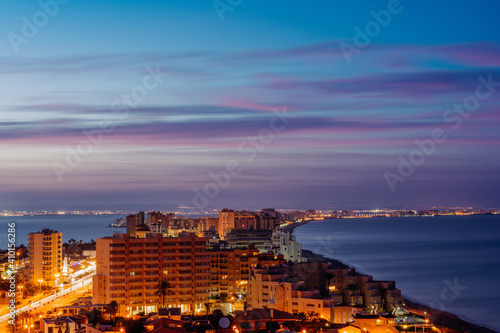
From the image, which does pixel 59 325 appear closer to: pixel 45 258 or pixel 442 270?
pixel 45 258

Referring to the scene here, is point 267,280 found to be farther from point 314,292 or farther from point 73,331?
point 73,331

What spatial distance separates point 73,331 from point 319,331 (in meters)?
5.28

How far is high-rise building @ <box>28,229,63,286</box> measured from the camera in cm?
3052

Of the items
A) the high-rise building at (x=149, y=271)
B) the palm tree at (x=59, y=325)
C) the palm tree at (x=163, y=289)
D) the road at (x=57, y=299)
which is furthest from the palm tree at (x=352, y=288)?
the palm tree at (x=59, y=325)

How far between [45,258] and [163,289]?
1060 cm

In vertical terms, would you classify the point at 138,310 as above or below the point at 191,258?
below

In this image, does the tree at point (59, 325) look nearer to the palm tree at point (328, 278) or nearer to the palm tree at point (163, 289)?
the palm tree at point (163, 289)

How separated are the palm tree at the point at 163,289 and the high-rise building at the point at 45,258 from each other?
30.7ft

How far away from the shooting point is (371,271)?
123 feet

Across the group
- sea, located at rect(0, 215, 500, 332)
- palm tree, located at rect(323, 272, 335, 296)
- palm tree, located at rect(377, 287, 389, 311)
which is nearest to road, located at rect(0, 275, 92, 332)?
palm tree, located at rect(323, 272, 335, 296)

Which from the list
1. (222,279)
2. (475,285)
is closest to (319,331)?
(222,279)

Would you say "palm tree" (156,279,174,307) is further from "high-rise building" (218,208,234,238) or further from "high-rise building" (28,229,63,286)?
"high-rise building" (218,208,234,238)

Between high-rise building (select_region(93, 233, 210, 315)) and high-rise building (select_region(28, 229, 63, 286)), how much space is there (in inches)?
333

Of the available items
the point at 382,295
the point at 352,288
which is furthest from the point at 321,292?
the point at 382,295
